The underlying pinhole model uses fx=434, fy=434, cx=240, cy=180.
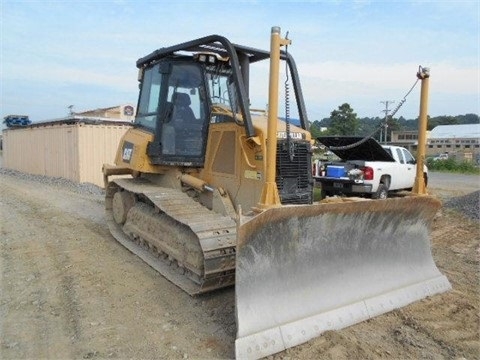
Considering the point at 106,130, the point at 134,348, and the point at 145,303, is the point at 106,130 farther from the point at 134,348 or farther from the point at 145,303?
the point at 134,348

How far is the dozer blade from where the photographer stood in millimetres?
3584

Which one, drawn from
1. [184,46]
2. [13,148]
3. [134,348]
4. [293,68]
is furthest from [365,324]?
[13,148]

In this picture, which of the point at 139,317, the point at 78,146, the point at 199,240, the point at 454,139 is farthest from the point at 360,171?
the point at 454,139

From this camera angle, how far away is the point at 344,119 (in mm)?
47656

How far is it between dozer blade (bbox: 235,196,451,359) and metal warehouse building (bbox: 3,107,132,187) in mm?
9876

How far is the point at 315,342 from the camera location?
361 centimetres

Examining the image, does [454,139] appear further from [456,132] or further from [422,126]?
[422,126]

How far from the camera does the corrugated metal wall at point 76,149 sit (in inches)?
535

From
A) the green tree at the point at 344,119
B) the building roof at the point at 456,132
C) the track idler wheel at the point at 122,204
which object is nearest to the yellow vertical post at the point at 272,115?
the track idler wheel at the point at 122,204

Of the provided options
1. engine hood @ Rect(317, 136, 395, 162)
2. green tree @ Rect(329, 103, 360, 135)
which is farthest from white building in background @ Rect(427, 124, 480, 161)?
engine hood @ Rect(317, 136, 395, 162)

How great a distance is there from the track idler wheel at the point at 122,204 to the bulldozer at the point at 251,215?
25mm

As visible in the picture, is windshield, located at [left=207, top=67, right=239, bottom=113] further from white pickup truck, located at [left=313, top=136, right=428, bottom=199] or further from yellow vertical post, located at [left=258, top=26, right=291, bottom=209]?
white pickup truck, located at [left=313, top=136, right=428, bottom=199]

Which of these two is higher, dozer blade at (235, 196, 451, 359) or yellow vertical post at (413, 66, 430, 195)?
yellow vertical post at (413, 66, 430, 195)

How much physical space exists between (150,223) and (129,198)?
102 cm
